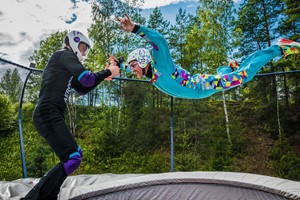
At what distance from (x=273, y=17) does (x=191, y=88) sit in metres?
6.93

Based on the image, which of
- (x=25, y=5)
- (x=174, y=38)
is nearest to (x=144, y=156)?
(x=174, y=38)

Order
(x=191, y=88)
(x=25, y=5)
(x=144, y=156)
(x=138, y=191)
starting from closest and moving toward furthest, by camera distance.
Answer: (x=191, y=88) → (x=138, y=191) → (x=144, y=156) → (x=25, y=5)

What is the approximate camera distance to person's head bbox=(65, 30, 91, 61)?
1496mm

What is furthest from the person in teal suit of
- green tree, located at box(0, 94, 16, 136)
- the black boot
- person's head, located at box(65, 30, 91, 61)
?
green tree, located at box(0, 94, 16, 136)

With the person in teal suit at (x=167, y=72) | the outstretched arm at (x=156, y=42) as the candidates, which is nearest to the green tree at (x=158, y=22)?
the person in teal suit at (x=167, y=72)

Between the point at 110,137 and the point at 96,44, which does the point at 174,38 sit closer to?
the point at 96,44

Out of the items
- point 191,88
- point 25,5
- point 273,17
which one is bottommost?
point 191,88

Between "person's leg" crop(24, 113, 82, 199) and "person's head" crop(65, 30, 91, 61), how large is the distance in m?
0.44

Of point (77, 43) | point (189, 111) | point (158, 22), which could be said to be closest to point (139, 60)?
point (77, 43)

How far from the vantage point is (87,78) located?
4.56 ft

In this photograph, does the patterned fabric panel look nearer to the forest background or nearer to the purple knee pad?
the purple knee pad

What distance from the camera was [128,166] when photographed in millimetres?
6387

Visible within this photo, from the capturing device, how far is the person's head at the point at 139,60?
1.68 m

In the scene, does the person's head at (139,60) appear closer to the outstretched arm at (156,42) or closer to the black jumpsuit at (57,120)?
the outstretched arm at (156,42)
